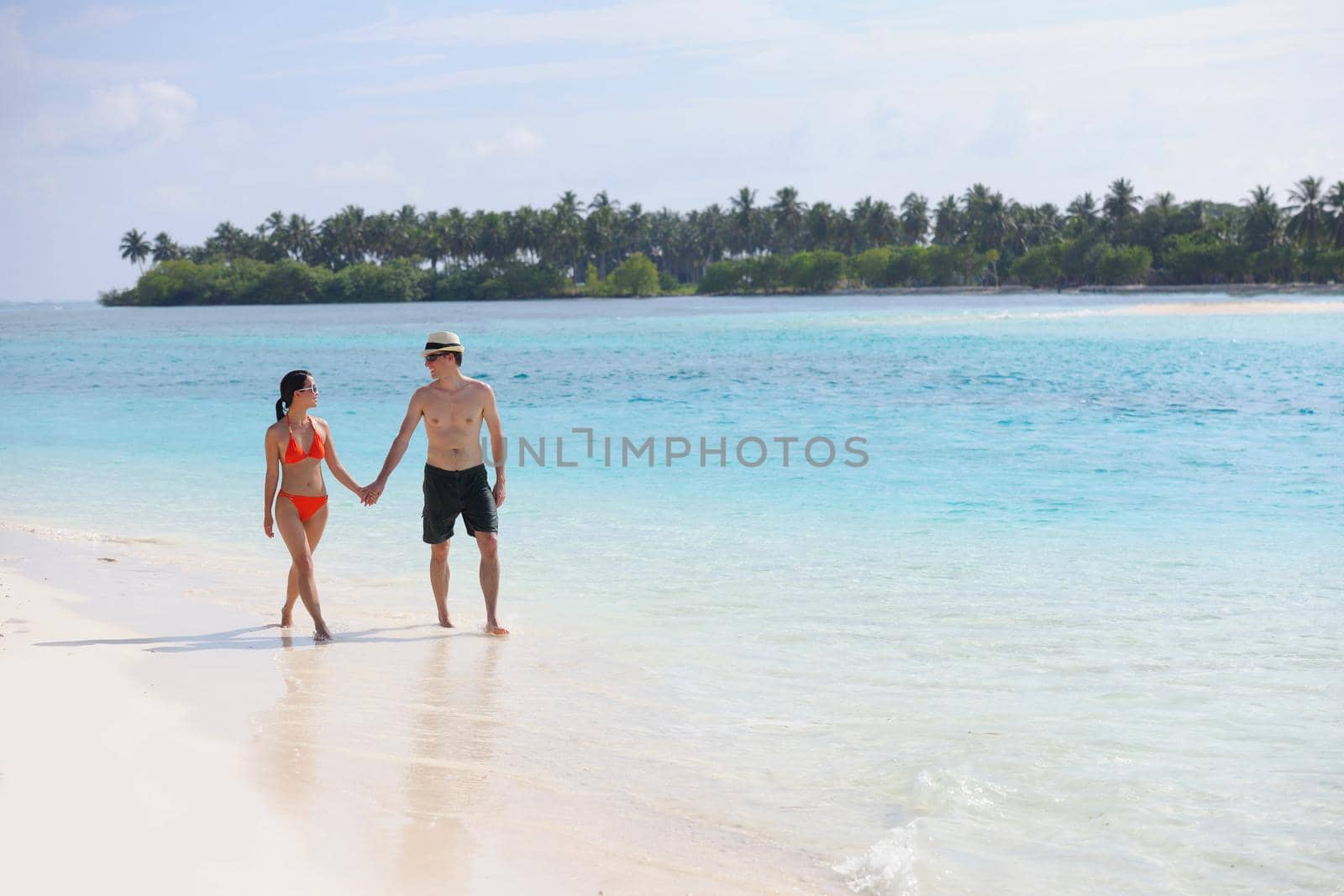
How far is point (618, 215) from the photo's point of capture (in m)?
143

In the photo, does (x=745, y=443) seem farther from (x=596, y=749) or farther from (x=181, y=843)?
(x=181, y=843)

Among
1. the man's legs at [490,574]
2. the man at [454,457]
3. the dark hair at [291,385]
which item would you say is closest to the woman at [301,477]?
the dark hair at [291,385]

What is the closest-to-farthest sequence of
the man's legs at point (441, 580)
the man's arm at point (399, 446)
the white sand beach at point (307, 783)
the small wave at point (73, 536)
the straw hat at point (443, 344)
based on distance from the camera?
1. the white sand beach at point (307, 783)
2. the straw hat at point (443, 344)
3. the man's arm at point (399, 446)
4. the man's legs at point (441, 580)
5. the small wave at point (73, 536)

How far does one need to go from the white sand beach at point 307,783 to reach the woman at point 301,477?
0.38m

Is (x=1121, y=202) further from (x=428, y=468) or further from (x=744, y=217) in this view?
(x=428, y=468)

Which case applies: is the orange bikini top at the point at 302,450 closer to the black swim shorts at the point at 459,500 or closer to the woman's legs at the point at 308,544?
the woman's legs at the point at 308,544

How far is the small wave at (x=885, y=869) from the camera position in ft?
12.1

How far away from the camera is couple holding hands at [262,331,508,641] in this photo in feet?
20.2

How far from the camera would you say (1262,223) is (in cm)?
9944

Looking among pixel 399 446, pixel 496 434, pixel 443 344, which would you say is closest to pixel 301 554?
pixel 399 446

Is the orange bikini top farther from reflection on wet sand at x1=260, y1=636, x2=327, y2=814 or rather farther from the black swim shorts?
reflection on wet sand at x1=260, y1=636, x2=327, y2=814

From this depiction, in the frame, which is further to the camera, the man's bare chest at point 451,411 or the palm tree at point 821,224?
the palm tree at point 821,224

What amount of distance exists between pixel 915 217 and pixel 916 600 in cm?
13835

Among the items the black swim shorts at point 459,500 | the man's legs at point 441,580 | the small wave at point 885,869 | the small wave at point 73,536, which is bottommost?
the small wave at point 885,869
